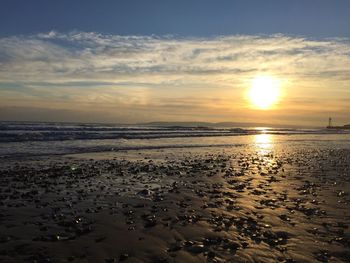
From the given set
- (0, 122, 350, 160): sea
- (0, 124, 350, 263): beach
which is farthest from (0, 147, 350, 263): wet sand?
(0, 122, 350, 160): sea

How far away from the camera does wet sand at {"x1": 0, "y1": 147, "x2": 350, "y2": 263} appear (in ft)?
27.3

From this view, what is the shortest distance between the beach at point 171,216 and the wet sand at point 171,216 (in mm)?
26

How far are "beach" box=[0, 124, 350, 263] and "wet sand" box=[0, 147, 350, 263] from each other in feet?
0.09

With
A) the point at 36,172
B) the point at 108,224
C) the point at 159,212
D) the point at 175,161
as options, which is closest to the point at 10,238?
the point at 108,224

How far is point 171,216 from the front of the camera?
37.4 feet

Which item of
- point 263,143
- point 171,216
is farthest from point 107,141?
point 171,216

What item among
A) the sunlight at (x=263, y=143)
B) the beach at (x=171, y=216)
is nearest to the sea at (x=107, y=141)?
the sunlight at (x=263, y=143)

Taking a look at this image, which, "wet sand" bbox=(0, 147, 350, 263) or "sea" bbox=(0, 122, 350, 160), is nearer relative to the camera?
"wet sand" bbox=(0, 147, 350, 263)

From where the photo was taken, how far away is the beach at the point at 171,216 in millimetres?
8336

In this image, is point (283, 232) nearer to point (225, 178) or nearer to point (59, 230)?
point (59, 230)

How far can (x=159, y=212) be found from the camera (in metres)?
11.8

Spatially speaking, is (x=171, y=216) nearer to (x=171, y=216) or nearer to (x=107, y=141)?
(x=171, y=216)

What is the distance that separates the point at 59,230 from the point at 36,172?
1081cm

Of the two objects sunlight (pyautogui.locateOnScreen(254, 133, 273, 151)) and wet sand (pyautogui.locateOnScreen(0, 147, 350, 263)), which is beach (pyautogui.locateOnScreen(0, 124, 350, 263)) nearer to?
wet sand (pyautogui.locateOnScreen(0, 147, 350, 263))
